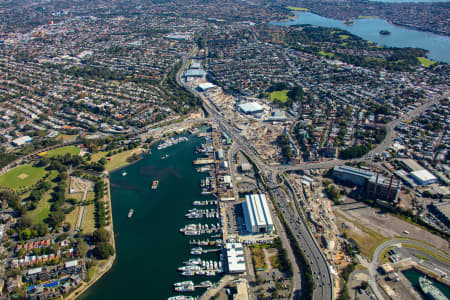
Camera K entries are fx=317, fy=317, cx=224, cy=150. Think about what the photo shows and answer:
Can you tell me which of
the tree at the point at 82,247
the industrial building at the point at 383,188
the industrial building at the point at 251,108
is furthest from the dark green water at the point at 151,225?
the industrial building at the point at 383,188

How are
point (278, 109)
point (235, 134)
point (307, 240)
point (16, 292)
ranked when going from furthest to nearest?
1. point (278, 109)
2. point (235, 134)
3. point (307, 240)
4. point (16, 292)

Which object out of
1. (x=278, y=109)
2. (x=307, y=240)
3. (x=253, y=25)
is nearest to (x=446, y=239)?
(x=307, y=240)

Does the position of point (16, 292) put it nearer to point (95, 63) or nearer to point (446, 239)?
point (446, 239)

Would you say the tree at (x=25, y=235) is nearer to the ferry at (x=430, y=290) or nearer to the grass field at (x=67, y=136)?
the grass field at (x=67, y=136)

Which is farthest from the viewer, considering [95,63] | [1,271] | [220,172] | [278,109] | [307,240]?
[95,63]

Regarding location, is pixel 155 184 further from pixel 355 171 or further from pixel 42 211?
pixel 355 171

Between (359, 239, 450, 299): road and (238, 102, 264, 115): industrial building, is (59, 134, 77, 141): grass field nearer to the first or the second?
(238, 102, 264, 115): industrial building
